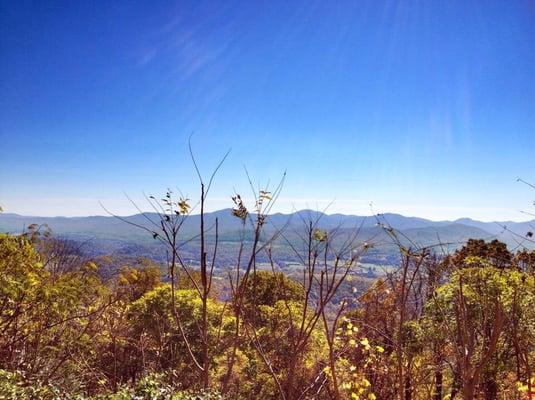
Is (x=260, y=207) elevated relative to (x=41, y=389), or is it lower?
elevated

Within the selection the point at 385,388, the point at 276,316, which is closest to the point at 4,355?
the point at 276,316

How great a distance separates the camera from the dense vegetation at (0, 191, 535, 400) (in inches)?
145

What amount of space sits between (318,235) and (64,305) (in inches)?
231

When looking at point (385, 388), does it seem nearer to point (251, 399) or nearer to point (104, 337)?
point (251, 399)

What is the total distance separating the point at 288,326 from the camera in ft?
39.1

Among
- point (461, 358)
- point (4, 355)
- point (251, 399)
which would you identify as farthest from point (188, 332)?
point (461, 358)

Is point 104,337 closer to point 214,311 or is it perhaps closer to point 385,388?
point 214,311

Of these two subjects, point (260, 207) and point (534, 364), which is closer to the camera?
point (260, 207)

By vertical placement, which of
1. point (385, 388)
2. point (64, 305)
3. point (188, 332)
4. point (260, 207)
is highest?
point (260, 207)

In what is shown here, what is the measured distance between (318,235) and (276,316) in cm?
1067

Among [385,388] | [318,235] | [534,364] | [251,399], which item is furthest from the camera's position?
[251,399]

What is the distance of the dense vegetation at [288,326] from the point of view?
367cm

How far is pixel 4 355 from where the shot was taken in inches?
307

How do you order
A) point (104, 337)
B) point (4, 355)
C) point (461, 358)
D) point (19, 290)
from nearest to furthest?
1. point (461, 358)
2. point (19, 290)
3. point (4, 355)
4. point (104, 337)
